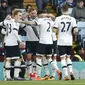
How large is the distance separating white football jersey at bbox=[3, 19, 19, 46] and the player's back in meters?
0.80

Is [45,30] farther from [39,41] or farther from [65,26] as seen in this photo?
[65,26]

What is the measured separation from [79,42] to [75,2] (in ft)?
12.0

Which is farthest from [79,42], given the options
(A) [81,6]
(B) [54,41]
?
(B) [54,41]

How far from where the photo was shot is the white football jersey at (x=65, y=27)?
57.3ft

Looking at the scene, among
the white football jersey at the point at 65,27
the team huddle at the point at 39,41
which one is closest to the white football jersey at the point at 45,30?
the team huddle at the point at 39,41

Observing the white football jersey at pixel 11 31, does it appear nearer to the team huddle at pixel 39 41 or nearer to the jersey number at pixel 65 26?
the team huddle at pixel 39 41

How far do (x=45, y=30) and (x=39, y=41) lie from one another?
0.41 metres

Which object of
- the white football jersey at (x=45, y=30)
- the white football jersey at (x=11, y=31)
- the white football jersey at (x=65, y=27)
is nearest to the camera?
the white football jersey at (x=65, y=27)

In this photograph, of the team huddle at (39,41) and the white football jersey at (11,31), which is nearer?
the team huddle at (39,41)

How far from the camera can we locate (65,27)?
57.6ft

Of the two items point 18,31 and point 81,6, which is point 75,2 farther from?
point 18,31

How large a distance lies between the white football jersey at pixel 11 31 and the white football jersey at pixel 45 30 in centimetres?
78

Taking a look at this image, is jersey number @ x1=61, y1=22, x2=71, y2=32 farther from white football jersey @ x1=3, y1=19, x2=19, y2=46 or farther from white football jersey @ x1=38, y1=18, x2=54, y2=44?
white football jersey @ x1=3, y1=19, x2=19, y2=46

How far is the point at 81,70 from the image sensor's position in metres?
19.8
